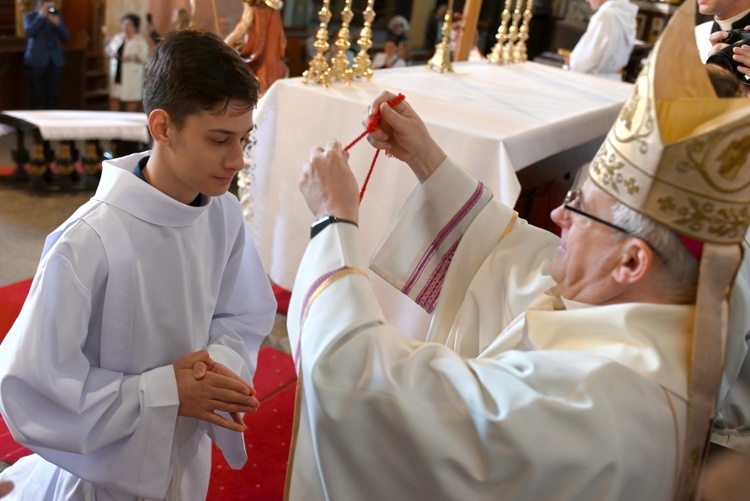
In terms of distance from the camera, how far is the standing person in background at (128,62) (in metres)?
7.50

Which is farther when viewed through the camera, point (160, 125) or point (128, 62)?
point (128, 62)

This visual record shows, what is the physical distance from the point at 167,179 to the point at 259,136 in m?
1.90

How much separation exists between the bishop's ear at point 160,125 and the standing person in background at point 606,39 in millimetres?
6751

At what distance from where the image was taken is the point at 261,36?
4.26m

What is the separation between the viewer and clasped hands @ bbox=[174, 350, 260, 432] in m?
1.67

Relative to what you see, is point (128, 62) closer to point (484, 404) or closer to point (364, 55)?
point (364, 55)

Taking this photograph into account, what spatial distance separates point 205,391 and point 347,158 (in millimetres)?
602

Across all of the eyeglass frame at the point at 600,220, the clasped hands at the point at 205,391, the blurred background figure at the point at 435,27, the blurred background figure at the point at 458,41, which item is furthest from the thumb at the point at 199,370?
the blurred background figure at the point at 435,27

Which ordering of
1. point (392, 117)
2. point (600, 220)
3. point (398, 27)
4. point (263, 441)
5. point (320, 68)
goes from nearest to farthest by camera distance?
point (600, 220) < point (392, 117) < point (263, 441) < point (320, 68) < point (398, 27)

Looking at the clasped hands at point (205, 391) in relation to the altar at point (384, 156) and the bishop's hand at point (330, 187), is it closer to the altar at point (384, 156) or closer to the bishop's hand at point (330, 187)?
the bishop's hand at point (330, 187)

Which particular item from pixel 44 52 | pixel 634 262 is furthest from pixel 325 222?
pixel 44 52

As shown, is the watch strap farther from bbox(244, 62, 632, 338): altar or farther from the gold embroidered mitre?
bbox(244, 62, 632, 338): altar

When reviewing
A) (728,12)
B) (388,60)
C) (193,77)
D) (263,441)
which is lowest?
(263,441)

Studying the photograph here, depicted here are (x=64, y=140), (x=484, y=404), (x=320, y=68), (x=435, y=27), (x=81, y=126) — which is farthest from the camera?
(x=435, y=27)
